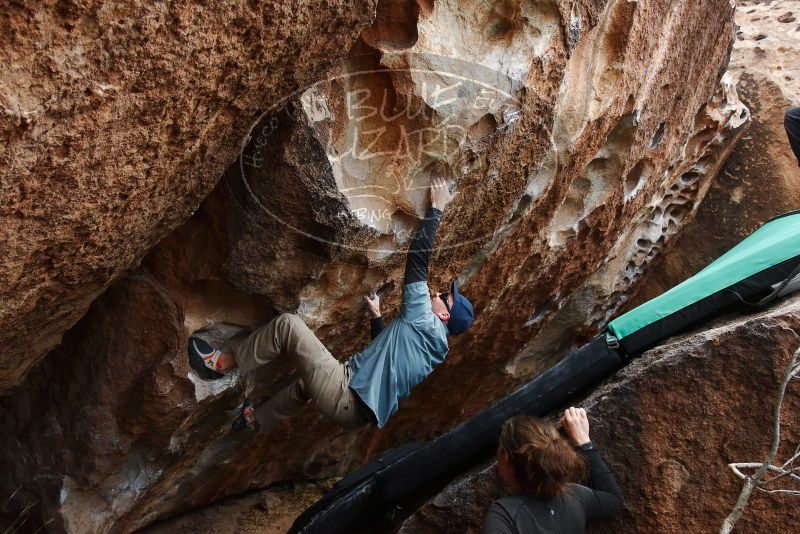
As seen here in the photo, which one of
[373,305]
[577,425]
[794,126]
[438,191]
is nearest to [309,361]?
[373,305]

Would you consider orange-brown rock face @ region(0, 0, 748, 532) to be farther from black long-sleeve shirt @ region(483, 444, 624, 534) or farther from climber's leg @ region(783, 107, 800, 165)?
black long-sleeve shirt @ region(483, 444, 624, 534)

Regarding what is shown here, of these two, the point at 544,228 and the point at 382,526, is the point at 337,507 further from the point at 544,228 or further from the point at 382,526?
the point at 544,228

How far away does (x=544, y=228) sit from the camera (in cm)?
468

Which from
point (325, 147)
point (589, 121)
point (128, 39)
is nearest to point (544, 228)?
point (589, 121)

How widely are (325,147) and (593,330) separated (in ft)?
11.6

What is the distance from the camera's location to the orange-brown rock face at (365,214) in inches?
135

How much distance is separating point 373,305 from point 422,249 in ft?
1.79

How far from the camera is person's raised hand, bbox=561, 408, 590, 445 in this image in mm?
3334

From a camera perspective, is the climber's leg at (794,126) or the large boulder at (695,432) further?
the climber's leg at (794,126)

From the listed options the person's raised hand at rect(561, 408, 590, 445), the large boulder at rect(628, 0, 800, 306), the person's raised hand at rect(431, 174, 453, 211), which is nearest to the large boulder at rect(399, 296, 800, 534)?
the person's raised hand at rect(561, 408, 590, 445)

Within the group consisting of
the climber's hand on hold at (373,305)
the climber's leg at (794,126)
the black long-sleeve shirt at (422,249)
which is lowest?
the climber's hand on hold at (373,305)

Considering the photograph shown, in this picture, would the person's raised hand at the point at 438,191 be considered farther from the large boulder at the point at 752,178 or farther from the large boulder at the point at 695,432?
the large boulder at the point at 752,178

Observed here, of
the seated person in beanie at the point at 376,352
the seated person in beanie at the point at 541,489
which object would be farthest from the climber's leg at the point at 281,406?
the seated person in beanie at the point at 541,489
